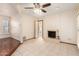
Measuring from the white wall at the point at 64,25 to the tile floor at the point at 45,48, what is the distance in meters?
0.10

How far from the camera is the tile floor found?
139 centimetres

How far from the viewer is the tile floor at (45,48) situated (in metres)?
1.39

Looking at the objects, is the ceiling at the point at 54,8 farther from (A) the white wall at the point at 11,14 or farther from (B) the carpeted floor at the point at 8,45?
(B) the carpeted floor at the point at 8,45

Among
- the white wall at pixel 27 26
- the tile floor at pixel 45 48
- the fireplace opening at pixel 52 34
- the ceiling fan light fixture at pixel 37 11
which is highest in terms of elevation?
the ceiling fan light fixture at pixel 37 11

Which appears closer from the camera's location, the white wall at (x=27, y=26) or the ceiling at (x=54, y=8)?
the ceiling at (x=54, y=8)

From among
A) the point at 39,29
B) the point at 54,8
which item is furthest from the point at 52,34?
the point at 54,8

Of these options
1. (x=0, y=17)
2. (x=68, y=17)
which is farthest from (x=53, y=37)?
(x=0, y=17)

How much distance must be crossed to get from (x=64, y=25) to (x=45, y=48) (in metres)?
0.47

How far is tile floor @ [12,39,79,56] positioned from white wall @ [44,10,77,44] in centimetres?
10

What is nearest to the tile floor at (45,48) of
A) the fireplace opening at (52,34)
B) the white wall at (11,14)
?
the fireplace opening at (52,34)

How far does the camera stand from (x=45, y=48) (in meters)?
1.48

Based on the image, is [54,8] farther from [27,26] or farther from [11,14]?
[11,14]

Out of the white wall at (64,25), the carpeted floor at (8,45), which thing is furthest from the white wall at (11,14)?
the white wall at (64,25)

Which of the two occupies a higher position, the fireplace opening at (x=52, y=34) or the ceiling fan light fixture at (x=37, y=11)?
the ceiling fan light fixture at (x=37, y=11)
